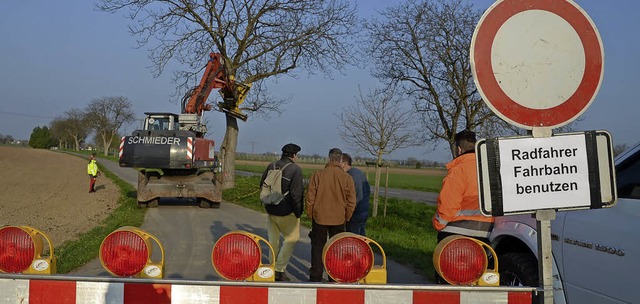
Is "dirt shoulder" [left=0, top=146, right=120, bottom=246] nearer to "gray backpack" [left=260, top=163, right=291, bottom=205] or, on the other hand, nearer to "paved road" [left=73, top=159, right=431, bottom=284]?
"paved road" [left=73, top=159, right=431, bottom=284]

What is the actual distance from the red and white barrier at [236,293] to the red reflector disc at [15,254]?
15 cm

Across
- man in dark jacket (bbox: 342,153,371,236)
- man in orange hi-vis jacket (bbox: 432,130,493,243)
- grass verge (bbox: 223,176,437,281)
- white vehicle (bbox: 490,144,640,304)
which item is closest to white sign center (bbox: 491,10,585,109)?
white vehicle (bbox: 490,144,640,304)

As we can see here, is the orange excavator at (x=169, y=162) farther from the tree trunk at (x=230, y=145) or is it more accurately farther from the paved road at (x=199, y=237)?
the tree trunk at (x=230, y=145)

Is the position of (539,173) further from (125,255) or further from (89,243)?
(89,243)

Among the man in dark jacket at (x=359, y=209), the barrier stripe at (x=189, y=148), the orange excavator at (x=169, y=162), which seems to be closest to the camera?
the man in dark jacket at (x=359, y=209)

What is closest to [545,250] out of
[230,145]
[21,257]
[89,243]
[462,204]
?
[462,204]

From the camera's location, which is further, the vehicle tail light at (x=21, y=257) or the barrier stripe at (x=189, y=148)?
the barrier stripe at (x=189, y=148)

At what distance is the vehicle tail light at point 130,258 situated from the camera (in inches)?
131

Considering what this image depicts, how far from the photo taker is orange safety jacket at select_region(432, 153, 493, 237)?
4949mm

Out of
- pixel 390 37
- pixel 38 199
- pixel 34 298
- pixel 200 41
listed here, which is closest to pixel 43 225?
pixel 38 199

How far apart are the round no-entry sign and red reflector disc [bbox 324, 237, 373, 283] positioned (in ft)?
3.67

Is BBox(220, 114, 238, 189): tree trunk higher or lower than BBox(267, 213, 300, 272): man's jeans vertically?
higher

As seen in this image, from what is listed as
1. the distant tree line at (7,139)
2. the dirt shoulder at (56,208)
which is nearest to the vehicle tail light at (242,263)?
the dirt shoulder at (56,208)

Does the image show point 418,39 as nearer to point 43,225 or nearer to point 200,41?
point 43,225
